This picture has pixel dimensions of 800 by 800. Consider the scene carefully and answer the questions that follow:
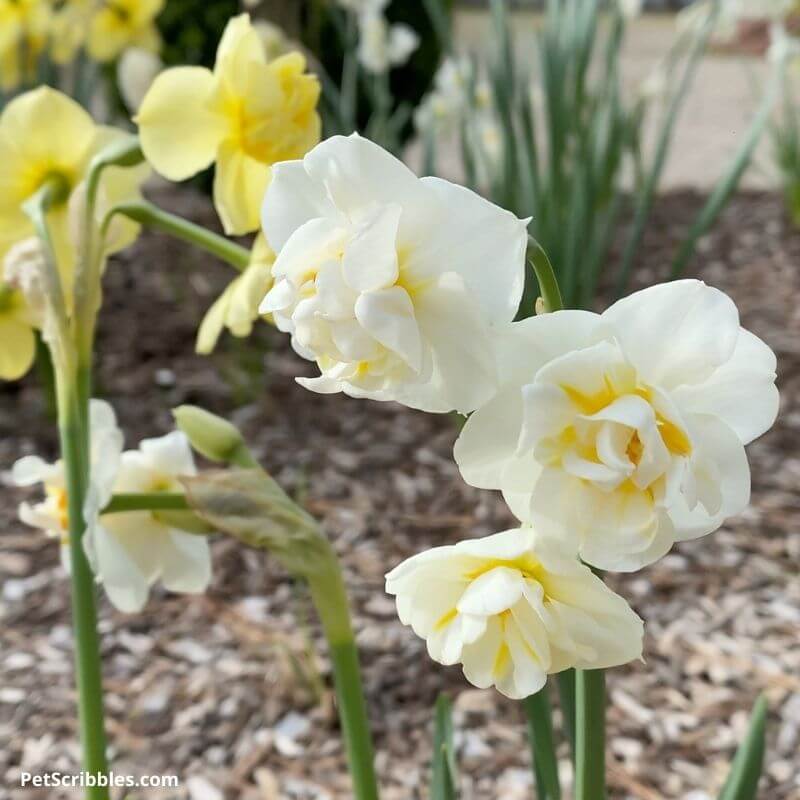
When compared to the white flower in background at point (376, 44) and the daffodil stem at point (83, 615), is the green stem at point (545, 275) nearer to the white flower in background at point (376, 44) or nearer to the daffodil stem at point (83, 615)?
the daffodil stem at point (83, 615)

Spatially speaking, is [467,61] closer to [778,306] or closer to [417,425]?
[417,425]

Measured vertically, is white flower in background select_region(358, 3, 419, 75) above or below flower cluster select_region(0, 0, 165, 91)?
below

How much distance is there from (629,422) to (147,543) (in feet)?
1.56

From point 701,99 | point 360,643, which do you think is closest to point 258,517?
point 360,643

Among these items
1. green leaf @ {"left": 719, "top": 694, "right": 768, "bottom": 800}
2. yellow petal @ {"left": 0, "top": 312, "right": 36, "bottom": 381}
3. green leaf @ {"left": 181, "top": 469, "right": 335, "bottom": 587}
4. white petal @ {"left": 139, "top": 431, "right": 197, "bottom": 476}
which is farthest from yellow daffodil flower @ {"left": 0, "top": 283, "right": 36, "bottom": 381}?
green leaf @ {"left": 719, "top": 694, "right": 768, "bottom": 800}

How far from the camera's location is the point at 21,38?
1.86 metres

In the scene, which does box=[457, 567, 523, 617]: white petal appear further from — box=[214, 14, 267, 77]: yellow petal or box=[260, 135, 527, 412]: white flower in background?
box=[214, 14, 267, 77]: yellow petal

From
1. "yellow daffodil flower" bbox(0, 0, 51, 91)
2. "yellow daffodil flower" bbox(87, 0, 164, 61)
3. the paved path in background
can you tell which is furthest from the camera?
the paved path in background

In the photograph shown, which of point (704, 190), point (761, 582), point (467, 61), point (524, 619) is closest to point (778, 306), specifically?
point (467, 61)

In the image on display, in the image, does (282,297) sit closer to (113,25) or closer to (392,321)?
(392,321)

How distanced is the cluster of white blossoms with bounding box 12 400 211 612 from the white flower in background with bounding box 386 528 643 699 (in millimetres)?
307

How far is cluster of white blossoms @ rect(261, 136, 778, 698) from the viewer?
38 centimetres

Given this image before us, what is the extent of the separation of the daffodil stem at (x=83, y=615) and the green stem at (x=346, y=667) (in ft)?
0.49

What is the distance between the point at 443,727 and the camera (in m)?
0.72
